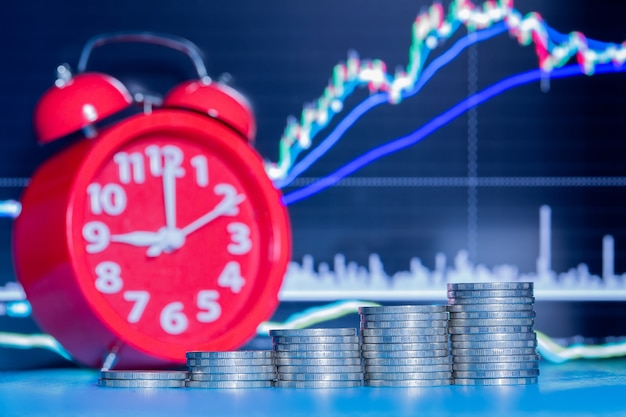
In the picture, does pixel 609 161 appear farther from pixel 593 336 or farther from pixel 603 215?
pixel 593 336

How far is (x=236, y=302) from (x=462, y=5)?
3.46 ft

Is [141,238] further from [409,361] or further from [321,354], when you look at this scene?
[409,361]

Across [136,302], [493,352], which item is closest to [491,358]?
[493,352]

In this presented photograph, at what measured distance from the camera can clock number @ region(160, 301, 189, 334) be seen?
2838 millimetres

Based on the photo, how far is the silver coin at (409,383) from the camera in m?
2.34

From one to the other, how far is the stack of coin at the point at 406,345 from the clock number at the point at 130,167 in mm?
794

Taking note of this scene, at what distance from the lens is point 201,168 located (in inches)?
116

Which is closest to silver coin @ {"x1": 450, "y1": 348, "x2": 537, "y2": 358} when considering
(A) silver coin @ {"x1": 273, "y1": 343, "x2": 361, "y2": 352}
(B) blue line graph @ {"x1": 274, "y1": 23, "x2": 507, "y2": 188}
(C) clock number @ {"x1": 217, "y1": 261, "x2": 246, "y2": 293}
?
(A) silver coin @ {"x1": 273, "y1": 343, "x2": 361, "y2": 352}

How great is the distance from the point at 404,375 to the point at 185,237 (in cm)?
77

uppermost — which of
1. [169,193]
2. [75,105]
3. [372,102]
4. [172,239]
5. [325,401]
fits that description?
[372,102]

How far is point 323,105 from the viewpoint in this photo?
10.5 ft

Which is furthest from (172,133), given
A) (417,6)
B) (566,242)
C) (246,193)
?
(566,242)

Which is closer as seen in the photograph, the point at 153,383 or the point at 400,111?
the point at 153,383

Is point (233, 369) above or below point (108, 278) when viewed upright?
below
